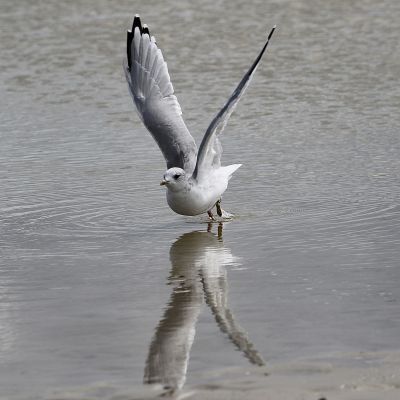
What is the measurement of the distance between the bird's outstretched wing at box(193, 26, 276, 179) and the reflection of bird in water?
1.52 ft

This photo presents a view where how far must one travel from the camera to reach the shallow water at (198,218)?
5047mm

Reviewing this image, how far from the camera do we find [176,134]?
784cm

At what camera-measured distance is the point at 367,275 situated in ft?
19.8

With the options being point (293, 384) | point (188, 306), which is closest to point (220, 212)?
point (188, 306)

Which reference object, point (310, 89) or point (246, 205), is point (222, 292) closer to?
point (246, 205)

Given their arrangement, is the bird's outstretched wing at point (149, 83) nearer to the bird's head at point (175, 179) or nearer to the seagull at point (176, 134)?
the seagull at point (176, 134)

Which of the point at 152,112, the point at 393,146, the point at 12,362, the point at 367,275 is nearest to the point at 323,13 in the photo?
the point at 393,146

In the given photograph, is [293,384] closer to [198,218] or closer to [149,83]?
[198,218]

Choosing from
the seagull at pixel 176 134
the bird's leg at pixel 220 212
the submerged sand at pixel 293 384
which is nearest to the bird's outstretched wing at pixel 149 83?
the seagull at pixel 176 134

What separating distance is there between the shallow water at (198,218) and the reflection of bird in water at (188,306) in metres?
0.01

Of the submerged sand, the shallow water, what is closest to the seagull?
the shallow water

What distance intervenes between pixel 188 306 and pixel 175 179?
164cm

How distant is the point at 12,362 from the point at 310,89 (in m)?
6.83

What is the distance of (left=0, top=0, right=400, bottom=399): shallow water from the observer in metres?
5.05
